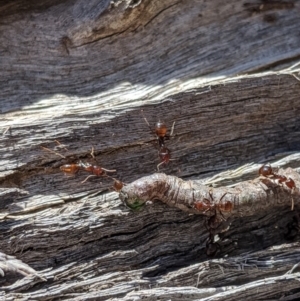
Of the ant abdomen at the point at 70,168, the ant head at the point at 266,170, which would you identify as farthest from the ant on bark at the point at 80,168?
the ant head at the point at 266,170

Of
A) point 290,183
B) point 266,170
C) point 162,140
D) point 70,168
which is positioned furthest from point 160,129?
point 290,183

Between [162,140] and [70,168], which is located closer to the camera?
[70,168]

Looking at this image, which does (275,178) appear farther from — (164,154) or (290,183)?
(164,154)

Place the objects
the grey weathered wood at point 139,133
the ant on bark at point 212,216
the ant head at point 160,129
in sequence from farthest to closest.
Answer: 1. the ant head at point 160,129
2. the ant on bark at point 212,216
3. the grey weathered wood at point 139,133

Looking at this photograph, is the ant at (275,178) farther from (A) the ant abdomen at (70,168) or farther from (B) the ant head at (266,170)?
(A) the ant abdomen at (70,168)

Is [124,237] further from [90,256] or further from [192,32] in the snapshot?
[192,32]

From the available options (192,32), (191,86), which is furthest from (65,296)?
(192,32)

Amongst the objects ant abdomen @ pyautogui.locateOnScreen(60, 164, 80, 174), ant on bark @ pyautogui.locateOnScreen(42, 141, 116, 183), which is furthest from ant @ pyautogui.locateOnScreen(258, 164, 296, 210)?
ant abdomen @ pyautogui.locateOnScreen(60, 164, 80, 174)
